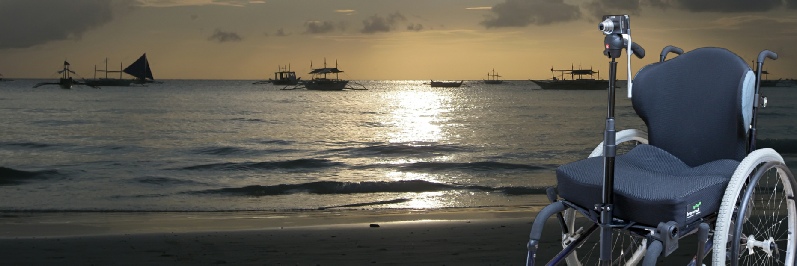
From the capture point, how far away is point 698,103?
3.46 meters

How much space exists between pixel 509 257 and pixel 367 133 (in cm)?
2274

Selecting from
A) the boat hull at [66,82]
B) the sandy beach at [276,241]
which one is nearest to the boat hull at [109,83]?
the boat hull at [66,82]

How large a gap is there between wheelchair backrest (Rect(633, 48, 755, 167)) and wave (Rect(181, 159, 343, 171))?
41.7 feet

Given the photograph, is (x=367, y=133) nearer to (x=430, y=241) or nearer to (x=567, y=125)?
(x=567, y=125)

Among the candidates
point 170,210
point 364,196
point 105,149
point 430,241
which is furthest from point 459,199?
point 105,149

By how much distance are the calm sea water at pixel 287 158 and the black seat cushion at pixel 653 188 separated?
6548 mm

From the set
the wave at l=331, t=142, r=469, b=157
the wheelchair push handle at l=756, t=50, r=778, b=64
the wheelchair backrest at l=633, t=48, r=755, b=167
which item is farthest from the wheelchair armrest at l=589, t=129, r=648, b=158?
the wave at l=331, t=142, r=469, b=157

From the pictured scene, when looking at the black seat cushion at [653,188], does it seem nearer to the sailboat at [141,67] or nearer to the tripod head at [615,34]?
the tripod head at [615,34]

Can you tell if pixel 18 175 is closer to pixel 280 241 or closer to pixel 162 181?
pixel 162 181

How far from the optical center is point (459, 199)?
10.8m

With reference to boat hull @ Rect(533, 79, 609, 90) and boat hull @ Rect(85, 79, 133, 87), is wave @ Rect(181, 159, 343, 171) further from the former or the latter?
boat hull @ Rect(85, 79, 133, 87)

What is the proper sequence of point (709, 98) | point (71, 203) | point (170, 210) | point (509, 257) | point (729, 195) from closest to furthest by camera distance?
point (729, 195)
point (709, 98)
point (509, 257)
point (170, 210)
point (71, 203)

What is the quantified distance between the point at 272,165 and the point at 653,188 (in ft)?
46.0

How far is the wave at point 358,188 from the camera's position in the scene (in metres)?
11.6
